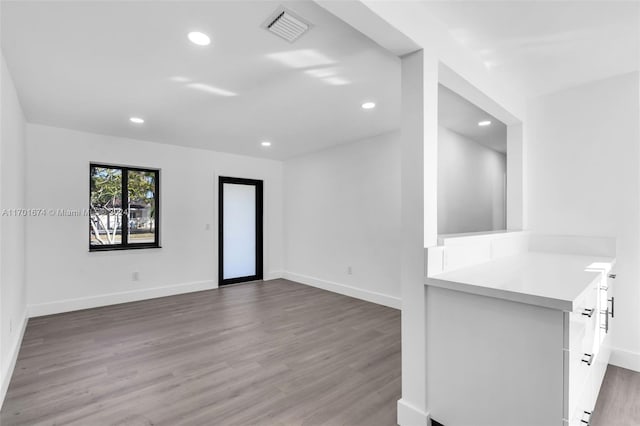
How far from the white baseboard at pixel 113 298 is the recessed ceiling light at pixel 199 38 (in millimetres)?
3950

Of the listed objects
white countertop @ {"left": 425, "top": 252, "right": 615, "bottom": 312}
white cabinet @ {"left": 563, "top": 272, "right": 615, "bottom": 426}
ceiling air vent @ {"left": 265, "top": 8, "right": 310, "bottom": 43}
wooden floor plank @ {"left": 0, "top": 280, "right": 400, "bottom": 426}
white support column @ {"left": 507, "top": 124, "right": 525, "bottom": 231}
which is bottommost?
wooden floor plank @ {"left": 0, "top": 280, "right": 400, "bottom": 426}

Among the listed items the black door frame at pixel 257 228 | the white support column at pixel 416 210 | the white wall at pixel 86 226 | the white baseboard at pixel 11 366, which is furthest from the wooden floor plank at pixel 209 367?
the black door frame at pixel 257 228

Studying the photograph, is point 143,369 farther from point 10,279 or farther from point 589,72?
point 589,72

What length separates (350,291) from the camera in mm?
4941

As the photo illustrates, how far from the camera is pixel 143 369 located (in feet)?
8.54

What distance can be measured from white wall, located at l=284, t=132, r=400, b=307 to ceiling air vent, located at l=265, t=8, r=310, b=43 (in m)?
2.68

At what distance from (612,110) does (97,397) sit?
473cm

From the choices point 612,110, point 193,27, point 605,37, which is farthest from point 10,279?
point 612,110

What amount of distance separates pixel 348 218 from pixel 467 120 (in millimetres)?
2185

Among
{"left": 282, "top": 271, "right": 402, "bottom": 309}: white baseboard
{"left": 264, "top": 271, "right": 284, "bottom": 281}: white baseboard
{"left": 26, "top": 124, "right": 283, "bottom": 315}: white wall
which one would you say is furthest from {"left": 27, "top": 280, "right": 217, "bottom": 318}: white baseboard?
{"left": 282, "top": 271, "right": 402, "bottom": 309}: white baseboard

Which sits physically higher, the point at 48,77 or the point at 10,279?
the point at 48,77

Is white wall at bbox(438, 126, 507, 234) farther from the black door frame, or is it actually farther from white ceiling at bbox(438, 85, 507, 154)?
the black door frame

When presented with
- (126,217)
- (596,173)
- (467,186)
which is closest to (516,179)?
(596,173)

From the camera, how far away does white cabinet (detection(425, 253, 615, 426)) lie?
1356 mm
